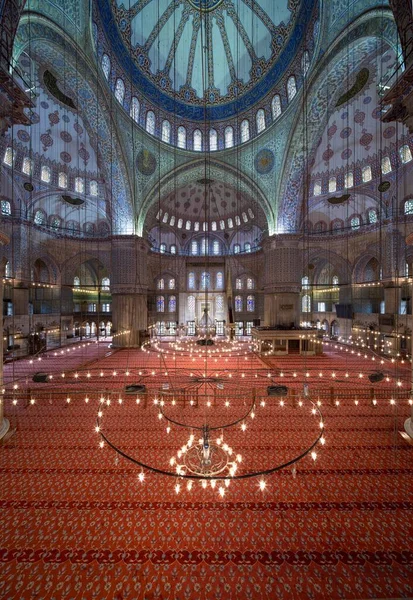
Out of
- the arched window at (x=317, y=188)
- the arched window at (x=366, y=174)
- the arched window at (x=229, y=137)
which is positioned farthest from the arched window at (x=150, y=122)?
the arched window at (x=366, y=174)

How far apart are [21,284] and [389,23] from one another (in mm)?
16272

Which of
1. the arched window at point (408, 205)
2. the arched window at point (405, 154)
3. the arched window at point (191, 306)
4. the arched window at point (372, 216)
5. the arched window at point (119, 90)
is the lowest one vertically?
the arched window at point (191, 306)

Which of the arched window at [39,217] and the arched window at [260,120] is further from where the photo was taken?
the arched window at [39,217]

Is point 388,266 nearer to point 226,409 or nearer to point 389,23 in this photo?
point 389,23

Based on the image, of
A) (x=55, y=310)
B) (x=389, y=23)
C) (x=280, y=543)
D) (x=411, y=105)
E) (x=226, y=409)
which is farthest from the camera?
(x=55, y=310)

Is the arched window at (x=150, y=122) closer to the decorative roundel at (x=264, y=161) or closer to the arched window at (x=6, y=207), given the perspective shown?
the decorative roundel at (x=264, y=161)

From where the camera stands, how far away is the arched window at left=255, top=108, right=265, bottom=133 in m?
12.2

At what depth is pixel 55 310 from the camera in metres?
15.7

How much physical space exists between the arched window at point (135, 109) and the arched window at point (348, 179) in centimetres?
1091

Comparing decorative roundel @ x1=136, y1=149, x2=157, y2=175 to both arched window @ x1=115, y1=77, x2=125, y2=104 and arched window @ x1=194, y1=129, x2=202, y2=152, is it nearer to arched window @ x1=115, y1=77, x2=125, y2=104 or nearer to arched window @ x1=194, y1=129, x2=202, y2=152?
arched window @ x1=115, y1=77, x2=125, y2=104

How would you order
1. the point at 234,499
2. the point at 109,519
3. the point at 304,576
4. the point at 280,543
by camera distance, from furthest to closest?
the point at 234,499
the point at 109,519
the point at 280,543
the point at 304,576

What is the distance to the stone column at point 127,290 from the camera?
12.5 metres

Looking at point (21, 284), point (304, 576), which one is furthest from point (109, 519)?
point (21, 284)

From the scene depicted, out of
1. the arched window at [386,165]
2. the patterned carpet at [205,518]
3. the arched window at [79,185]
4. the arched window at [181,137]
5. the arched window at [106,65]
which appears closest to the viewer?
the patterned carpet at [205,518]
